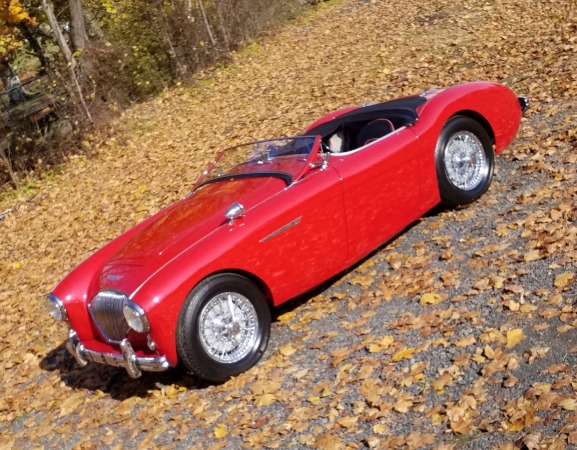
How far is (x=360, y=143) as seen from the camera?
268 inches

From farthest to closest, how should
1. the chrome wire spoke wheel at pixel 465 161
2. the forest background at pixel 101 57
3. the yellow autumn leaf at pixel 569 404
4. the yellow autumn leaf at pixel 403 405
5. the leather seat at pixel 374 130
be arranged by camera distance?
the forest background at pixel 101 57
the chrome wire spoke wheel at pixel 465 161
the leather seat at pixel 374 130
the yellow autumn leaf at pixel 403 405
the yellow autumn leaf at pixel 569 404

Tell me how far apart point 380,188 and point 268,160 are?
40.6 inches

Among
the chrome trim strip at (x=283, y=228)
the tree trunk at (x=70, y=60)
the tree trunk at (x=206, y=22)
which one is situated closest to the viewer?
the chrome trim strip at (x=283, y=228)

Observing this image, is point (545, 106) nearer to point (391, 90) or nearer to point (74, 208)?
point (391, 90)

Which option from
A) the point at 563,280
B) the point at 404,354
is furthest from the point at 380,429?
the point at 563,280

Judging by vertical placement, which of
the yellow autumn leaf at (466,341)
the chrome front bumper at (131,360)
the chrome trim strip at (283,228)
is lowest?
the yellow autumn leaf at (466,341)

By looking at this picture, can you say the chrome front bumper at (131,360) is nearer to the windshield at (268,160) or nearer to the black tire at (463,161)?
the windshield at (268,160)

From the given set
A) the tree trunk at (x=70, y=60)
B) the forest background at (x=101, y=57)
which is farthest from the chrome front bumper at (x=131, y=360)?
the tree trunk at (x=70, y=60)

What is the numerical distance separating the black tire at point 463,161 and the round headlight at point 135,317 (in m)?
2.94

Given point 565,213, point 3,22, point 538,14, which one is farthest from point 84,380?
point 3,22

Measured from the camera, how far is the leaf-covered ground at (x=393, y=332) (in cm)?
438

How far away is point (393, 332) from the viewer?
5.39 meters

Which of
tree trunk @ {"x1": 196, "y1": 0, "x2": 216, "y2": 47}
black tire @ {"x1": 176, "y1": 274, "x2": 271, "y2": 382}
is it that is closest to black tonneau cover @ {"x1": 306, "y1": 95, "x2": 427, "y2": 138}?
black tire @ {"x1": 176, "y1": 274, "x2": 271, "y2": 382}

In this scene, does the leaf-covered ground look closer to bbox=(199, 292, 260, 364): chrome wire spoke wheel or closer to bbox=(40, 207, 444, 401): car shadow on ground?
bbox=(40, 207, 444, 401): car shadow on ground
